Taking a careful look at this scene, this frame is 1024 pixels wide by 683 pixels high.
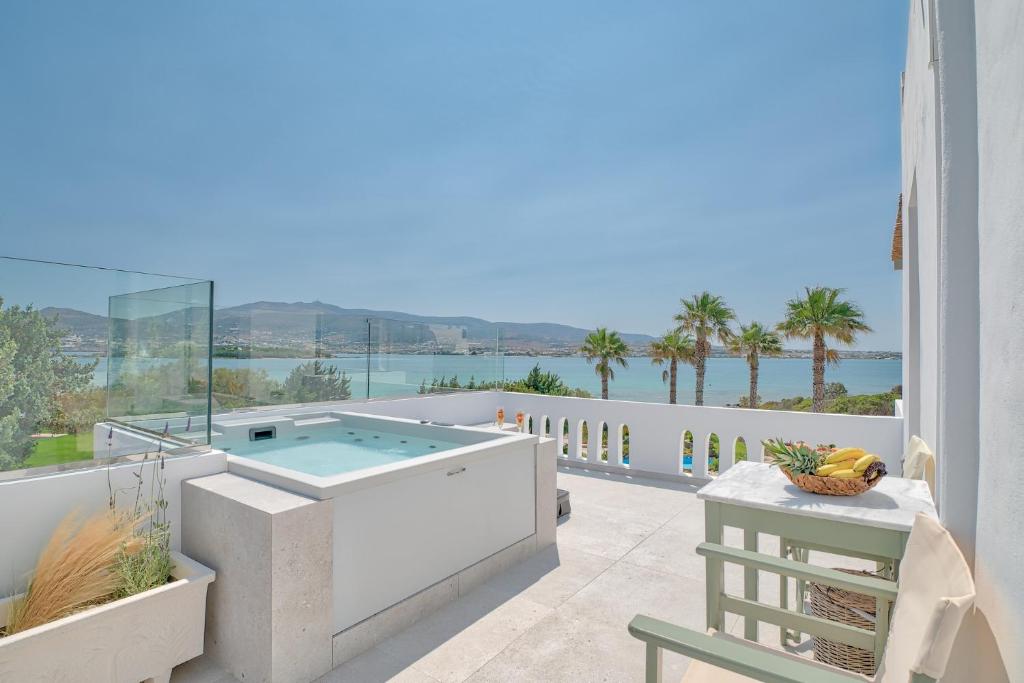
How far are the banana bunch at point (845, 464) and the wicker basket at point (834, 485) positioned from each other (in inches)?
0.9

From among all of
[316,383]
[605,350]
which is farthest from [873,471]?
[605,350]

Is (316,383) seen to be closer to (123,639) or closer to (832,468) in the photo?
(123,639)

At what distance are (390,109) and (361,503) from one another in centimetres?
929

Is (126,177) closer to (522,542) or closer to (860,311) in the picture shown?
(522,542)

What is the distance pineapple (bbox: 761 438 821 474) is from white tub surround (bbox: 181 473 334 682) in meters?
1.94

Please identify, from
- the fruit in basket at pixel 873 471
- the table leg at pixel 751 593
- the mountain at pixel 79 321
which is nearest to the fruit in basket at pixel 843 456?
the fruit in basket at pixel 873 471

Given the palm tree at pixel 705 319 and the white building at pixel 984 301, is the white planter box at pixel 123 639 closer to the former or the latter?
the white building at pixel 984 301

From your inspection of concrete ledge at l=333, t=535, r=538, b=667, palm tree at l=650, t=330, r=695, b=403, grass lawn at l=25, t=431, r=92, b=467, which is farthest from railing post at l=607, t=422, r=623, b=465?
palm tree at l=650, t=330, r=695, b=403

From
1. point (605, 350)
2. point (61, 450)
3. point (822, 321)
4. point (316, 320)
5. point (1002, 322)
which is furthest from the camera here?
point (605, 350)

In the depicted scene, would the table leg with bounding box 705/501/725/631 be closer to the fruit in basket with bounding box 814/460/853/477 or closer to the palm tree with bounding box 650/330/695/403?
the fruit in basket with bounding box 814/460/853/477

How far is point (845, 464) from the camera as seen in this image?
6.36 feet

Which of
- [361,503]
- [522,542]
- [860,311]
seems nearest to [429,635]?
[361,503]

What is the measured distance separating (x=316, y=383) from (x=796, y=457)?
476 cm

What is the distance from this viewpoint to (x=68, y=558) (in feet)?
6.22
